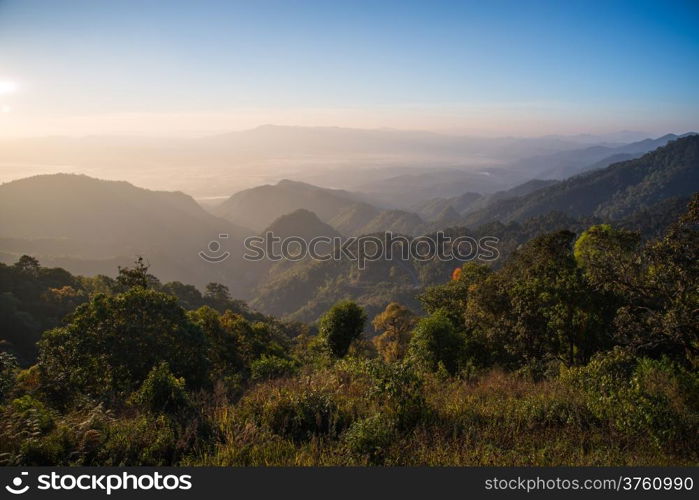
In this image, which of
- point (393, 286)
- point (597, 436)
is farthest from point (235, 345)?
point (393, 286)

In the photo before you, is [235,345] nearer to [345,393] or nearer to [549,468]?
[345,393]

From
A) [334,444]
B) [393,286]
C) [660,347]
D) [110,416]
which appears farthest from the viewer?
[393,286]

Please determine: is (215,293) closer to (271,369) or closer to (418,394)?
(271,369)

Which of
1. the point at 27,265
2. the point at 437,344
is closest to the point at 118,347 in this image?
the point at 437,344

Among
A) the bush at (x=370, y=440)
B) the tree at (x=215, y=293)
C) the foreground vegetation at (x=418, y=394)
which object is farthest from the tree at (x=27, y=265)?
the bush at (x=370, y=440)

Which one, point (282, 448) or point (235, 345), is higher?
point (282, 448)

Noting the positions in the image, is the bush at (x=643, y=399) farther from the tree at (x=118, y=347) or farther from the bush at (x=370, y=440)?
the tree at (x=118, y=347)

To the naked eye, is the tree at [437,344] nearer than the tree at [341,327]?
Yes
